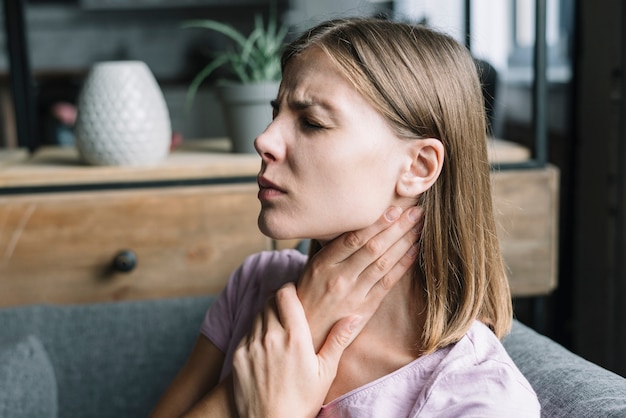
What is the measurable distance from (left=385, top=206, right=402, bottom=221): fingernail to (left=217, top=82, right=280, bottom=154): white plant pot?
77 cm

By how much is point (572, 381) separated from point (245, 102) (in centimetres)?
97

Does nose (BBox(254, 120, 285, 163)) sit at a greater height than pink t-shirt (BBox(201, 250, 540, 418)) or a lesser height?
greater

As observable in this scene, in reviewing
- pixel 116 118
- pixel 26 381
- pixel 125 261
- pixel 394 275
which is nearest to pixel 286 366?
pixel 394 275

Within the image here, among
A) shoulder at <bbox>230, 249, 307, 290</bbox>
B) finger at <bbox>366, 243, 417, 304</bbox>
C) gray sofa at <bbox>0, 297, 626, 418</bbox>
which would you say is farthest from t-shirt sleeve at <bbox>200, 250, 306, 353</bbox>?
gray sofa at <bbox>0, 297, 626, 418</bbox>

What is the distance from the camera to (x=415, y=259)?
37.4 inches

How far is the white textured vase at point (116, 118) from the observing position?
1568mm

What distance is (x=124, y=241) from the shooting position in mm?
1552

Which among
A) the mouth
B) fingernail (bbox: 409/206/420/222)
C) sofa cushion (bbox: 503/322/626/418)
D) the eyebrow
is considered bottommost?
sofa cushion (bbox: 503/322/626/418)

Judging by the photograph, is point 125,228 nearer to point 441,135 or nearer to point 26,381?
point 26,381

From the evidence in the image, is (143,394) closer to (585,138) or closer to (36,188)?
(36,188)

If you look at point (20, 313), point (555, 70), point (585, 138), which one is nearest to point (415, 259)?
point (20, 313)

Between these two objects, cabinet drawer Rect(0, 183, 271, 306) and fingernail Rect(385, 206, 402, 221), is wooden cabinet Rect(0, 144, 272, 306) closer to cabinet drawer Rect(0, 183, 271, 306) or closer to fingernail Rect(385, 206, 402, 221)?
cabinet drawer Rect(0, 183, 271, 306)

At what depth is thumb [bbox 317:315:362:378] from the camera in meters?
0.94

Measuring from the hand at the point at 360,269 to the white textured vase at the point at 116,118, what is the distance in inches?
28.6
